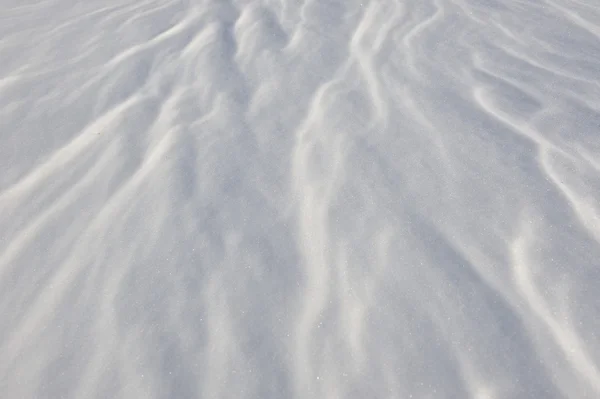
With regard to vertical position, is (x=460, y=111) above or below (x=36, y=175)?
below

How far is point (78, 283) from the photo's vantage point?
132 cm

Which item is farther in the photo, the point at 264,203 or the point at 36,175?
the point at 36,175

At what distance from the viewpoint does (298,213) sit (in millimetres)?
1494

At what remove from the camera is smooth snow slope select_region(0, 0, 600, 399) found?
116 centimetres

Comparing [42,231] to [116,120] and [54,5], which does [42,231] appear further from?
[54,5]

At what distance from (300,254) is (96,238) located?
600 mm

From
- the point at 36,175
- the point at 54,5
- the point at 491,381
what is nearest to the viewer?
the point at 491,381

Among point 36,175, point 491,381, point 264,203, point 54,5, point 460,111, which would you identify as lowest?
point 491,381

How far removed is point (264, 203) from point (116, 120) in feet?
2.44

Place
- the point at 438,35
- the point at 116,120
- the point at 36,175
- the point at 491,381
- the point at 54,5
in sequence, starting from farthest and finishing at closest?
1. the point at 54,5
2. the point at 438,35
3. the point at 116,120
4. the point at 36,175
5. the point at 491,381

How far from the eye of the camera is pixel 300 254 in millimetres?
1383

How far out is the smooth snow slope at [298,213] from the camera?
3.80ft

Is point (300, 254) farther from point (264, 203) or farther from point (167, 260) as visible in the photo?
point (167, 260)

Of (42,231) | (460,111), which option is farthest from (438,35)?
(42,231)
